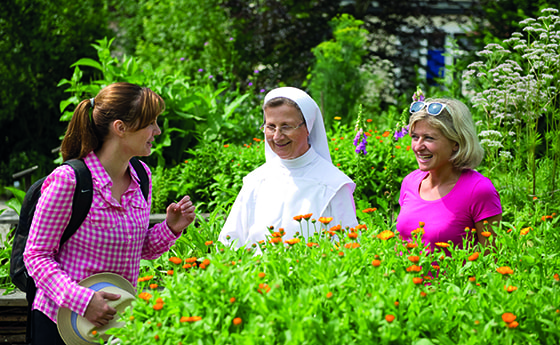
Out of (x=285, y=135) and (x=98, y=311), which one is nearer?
(x=98, y=311)

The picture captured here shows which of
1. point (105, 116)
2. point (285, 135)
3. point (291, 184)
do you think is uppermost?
point (105, 116)

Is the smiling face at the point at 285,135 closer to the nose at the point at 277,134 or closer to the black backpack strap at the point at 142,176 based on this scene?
the nose at the point at 277,134

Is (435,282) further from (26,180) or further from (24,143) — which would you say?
(24,143)

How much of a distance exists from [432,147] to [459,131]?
17 cm

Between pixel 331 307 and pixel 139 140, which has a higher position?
pixel 139 140

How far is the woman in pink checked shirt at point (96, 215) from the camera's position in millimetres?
2232

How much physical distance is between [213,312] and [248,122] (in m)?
5.57

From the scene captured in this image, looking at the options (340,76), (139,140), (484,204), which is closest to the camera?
(139,140)

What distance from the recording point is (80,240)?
7.64ft

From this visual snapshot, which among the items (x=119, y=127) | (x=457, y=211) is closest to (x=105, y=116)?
(x=119, y=127)

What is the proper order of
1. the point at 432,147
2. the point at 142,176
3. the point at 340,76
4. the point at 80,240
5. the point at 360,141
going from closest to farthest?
the point at 80,240 → the point at 142,176 → the point at 432,147 → the point at 360,141 → the point at 340,76

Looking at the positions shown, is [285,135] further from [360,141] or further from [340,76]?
[340,76]

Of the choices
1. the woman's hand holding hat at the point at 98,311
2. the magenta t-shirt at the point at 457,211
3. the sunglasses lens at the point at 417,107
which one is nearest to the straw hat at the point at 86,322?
the woman's hand holding hat at the point at 98,311

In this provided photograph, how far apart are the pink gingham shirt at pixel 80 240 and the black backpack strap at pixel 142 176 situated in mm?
49
